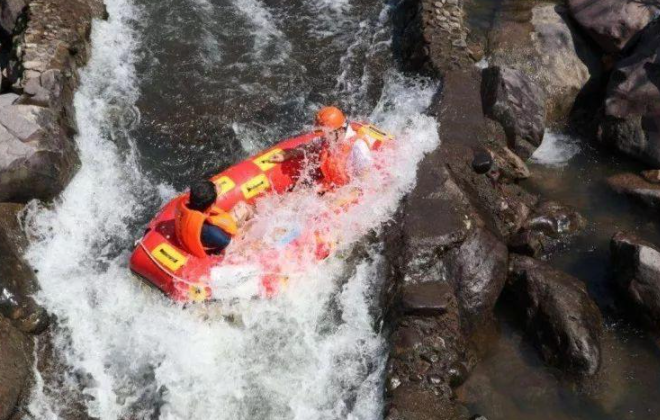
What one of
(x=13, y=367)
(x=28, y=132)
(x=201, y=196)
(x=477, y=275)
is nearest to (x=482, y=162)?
(x=477, y=275)

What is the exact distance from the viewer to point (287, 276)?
7.70 meters

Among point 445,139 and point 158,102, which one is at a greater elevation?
point 445,139

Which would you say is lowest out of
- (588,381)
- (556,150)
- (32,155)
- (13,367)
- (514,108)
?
(13,367)

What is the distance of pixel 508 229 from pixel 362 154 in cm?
225

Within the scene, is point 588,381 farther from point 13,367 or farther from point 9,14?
point 9,14

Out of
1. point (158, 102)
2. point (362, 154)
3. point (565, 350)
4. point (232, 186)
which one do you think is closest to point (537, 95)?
point (362, 154)

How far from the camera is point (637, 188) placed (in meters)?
9.43

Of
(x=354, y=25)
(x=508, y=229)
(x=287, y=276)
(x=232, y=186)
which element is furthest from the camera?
(x=354, y=25)

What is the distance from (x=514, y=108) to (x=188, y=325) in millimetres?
5803

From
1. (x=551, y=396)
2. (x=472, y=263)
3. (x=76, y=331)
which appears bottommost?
(x=76, y=331)

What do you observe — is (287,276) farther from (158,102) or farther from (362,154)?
(158,102)

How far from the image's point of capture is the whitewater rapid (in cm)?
698

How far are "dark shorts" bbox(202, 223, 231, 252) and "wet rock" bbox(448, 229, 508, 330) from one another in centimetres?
270

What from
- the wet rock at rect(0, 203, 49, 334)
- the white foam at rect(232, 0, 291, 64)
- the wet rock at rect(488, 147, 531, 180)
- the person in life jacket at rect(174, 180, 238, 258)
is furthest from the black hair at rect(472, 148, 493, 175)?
the wet rock at rect(0, 203, 49, 334)
